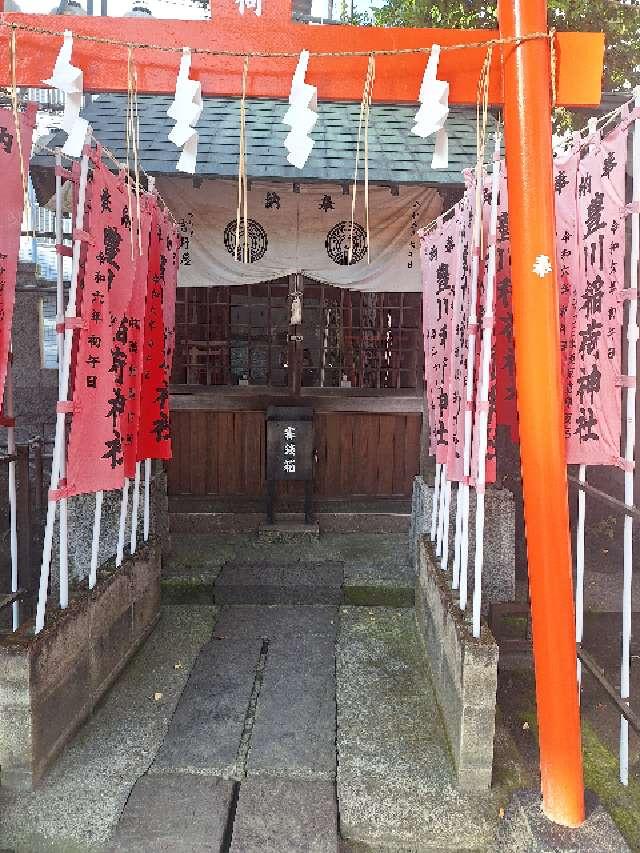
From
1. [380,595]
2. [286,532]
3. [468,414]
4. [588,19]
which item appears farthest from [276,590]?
[588,19]

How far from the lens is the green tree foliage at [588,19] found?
1010 centimetres

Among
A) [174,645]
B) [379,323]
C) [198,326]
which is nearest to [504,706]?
[174,645]

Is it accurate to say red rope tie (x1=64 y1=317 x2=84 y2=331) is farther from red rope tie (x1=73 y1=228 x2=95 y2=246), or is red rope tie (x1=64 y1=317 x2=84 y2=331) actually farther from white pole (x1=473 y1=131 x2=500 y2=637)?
white pole (x1=473 y1=131 x2=500 y2=637)

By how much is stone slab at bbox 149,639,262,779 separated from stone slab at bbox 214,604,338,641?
0.70ft

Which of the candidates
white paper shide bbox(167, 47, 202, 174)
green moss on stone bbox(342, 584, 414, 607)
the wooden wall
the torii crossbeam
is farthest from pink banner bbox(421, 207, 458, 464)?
the wooden wall

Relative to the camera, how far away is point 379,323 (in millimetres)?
9156

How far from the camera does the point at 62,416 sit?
14.3ft

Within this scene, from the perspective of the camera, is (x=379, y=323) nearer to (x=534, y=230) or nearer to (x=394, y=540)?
(x=394, y=540)

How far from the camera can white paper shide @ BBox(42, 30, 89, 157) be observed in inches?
153

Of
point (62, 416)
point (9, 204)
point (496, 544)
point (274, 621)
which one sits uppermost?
point (9, 204)

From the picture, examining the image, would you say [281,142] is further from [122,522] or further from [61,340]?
[122,522]

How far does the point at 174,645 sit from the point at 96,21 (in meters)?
5.55

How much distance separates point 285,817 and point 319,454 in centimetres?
590

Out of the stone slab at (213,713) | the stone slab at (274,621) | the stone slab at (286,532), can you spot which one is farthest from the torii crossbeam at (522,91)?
the stone slab at (286,532)
